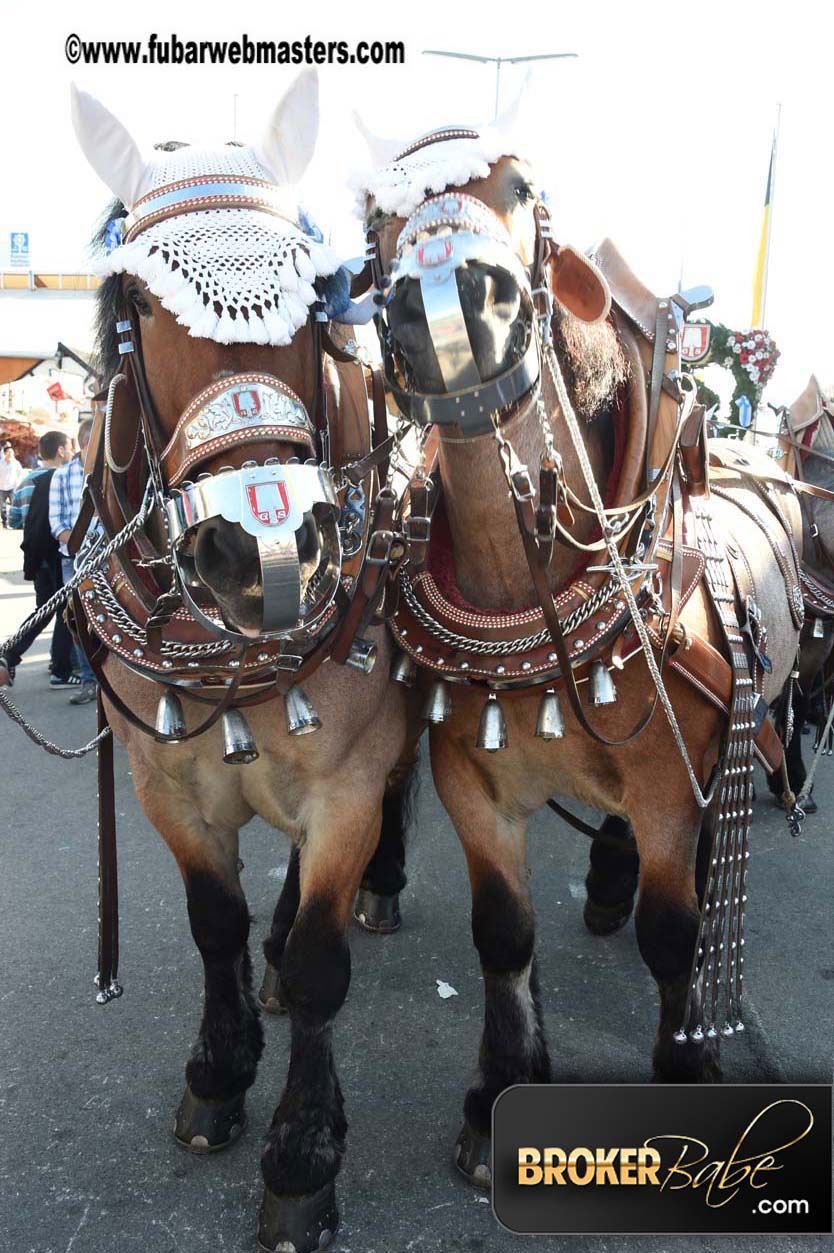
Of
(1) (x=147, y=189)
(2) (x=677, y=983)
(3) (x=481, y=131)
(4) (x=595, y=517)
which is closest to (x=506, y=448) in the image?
(4) (x=595, y=517)

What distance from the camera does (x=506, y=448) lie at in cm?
175

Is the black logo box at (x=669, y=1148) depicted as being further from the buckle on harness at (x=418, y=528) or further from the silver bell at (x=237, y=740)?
the buckle on harness at (x=418, y=528)

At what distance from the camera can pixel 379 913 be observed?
3412 millimetres

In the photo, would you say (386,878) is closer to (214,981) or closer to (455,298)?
(214,981)

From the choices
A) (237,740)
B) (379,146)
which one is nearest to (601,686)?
(237,740)

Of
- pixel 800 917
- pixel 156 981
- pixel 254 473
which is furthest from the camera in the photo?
pixel 800 917

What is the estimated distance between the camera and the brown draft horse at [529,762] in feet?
6.19

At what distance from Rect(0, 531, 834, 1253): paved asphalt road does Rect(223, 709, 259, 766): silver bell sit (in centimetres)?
104

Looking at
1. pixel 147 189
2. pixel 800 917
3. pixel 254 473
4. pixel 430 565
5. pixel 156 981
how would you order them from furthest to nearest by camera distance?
pixel 800 917
pixel 156 981
pixel 430 565
pixel 147 189
pixel 254 473

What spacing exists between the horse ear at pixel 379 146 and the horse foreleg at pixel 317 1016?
4.31ft

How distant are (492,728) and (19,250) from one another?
29602 millimetres

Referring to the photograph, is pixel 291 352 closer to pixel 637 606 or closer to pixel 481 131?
pixel 481 131

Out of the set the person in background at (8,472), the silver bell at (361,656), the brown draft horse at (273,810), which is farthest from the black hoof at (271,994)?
the person in background at (8,472)

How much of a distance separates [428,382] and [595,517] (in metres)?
0.61
